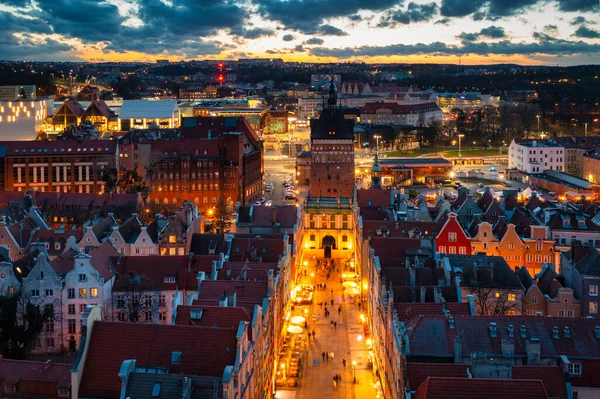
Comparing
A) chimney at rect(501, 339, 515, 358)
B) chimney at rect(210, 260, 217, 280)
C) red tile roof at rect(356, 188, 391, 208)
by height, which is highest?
red tile roof at rect(356, 188, 391, 208)

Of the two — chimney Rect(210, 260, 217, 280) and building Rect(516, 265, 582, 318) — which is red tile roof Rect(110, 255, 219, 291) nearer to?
chimney Rect(210, 260, 217, 280)

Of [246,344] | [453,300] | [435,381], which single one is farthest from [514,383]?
[453,300]

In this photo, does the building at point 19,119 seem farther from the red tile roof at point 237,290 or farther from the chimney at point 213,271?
the red tile roof at point 237,290

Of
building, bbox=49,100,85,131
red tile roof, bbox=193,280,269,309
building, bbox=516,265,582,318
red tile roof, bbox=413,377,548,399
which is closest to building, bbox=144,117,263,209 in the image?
building, bbox=49,100,85,131

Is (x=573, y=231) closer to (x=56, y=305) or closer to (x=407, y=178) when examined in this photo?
(x=56, y=305)

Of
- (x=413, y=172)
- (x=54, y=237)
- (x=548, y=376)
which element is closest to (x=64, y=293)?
(x=54, y=237)

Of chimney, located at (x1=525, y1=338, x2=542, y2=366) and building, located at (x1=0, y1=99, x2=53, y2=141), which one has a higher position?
building, located at (x1=0, y1=99, x2=53, y2=141)

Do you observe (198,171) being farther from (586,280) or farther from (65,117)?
(586,280)
